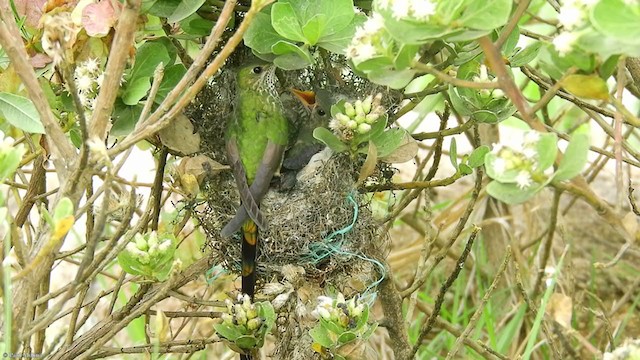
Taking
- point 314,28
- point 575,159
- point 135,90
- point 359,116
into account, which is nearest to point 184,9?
point 135,90

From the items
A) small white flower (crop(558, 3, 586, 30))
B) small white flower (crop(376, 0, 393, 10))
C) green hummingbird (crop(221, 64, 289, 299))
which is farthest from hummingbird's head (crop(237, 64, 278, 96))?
small white flower (crop(558, 3, 586, 30))

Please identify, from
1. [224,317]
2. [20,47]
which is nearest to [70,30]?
[20,47]

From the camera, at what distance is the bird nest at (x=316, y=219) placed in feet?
7.10

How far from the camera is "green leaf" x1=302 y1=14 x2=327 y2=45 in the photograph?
155cm

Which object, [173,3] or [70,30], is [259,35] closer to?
[173,3]

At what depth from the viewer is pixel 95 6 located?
1602 millimetres

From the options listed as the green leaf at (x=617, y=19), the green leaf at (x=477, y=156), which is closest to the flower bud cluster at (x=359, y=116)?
the green leaf at (x=477, y=156)

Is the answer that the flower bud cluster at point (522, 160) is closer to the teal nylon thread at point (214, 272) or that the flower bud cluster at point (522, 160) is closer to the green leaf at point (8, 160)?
the green leaf at point (8, 160)

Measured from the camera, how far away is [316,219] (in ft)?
7.36

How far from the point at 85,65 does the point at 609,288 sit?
9.39 ft

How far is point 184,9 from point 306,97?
30.2 inches

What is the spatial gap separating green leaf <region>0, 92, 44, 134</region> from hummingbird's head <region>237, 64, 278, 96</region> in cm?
75

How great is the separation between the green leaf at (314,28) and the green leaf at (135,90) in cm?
35

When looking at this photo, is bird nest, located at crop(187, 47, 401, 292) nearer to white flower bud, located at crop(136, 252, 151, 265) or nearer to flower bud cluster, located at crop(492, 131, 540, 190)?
white flower bud, located at crop(136, 252, 151, 265)
